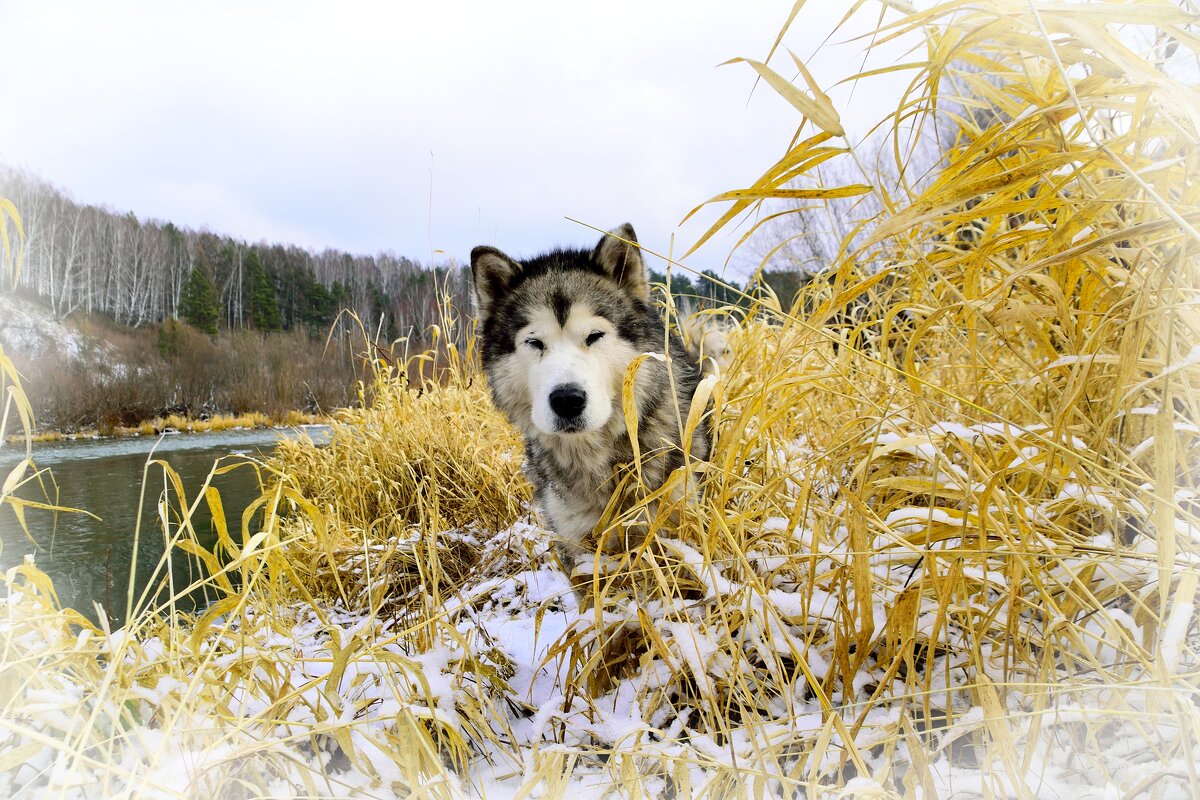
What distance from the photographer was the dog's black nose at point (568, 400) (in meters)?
1.54

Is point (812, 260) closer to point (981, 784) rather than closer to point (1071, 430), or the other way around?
point (1071, 430)

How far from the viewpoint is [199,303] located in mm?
1502

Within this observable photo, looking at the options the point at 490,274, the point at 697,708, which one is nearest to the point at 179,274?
the point at 490,274

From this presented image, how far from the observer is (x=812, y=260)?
2.08 m

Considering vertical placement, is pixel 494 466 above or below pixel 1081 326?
below

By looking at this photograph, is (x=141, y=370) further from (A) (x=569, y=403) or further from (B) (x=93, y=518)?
(A) (x=569, y=403)

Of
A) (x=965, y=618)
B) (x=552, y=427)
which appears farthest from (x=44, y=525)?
(x=965, y=618)

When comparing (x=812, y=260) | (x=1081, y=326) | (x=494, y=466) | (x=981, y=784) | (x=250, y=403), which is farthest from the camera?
(x=494, y=466)

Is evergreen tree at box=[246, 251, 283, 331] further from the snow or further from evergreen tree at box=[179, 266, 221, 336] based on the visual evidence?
the snow

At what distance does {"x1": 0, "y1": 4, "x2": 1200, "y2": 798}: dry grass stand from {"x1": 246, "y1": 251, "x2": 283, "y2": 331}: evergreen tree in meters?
0.60

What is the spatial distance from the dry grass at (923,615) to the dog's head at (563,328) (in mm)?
426

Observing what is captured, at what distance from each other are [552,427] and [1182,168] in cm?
134

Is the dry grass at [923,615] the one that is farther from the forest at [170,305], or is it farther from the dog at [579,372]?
the forest at [170,305]

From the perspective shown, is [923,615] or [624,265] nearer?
[923,615]
